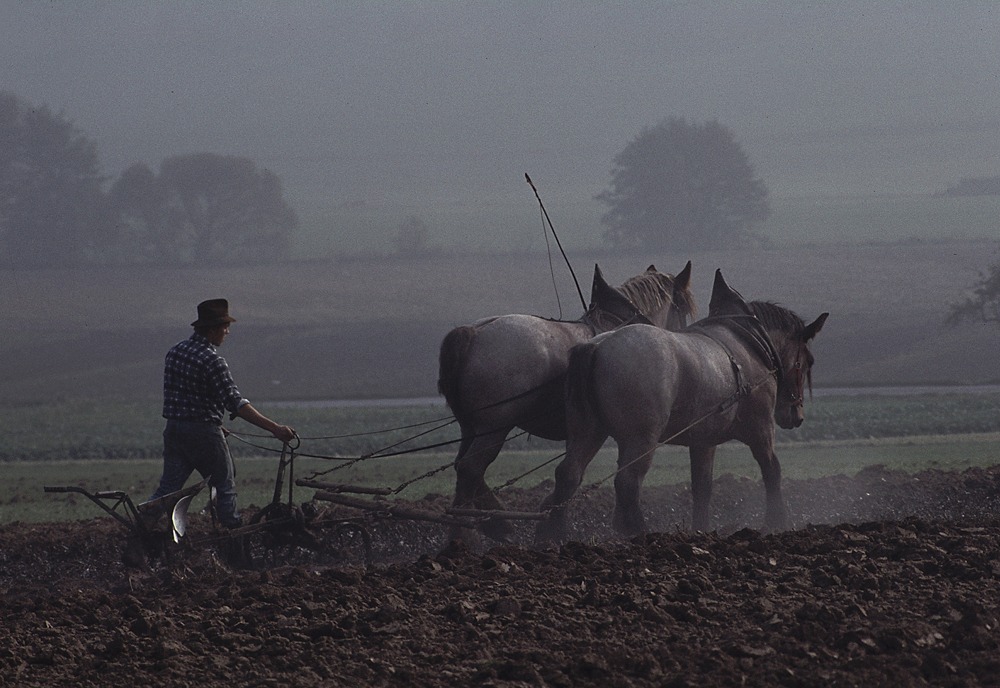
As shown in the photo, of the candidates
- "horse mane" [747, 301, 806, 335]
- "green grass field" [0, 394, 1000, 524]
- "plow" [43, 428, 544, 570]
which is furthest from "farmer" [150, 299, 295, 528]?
"horse mane" [747, 301, 806, 335]

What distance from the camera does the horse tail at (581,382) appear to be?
8.09 meters

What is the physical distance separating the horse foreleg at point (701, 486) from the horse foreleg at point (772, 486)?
44 cm

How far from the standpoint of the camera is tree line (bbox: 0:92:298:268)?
60.2 m

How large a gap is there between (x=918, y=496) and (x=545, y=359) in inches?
172

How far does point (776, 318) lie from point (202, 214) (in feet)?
193

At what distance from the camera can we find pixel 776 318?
9.78 m

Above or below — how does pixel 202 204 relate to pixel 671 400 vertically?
above

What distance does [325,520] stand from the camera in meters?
7.23

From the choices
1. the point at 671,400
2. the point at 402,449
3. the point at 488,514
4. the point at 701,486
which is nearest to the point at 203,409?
the point at 488,514

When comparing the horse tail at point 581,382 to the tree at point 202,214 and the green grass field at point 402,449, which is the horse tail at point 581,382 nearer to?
the green grass field at point 402,449

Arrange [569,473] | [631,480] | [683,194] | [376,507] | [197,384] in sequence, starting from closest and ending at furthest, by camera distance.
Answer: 1. [197,384]
2. [376,507]
3. [631,480]
4. [569,473]
5. [683,194]

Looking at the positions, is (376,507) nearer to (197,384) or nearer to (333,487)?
(333,487)

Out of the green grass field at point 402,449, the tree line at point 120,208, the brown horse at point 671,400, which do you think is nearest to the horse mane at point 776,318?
the brown horse at point 671,400

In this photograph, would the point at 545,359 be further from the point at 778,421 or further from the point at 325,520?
the point at 778,421
